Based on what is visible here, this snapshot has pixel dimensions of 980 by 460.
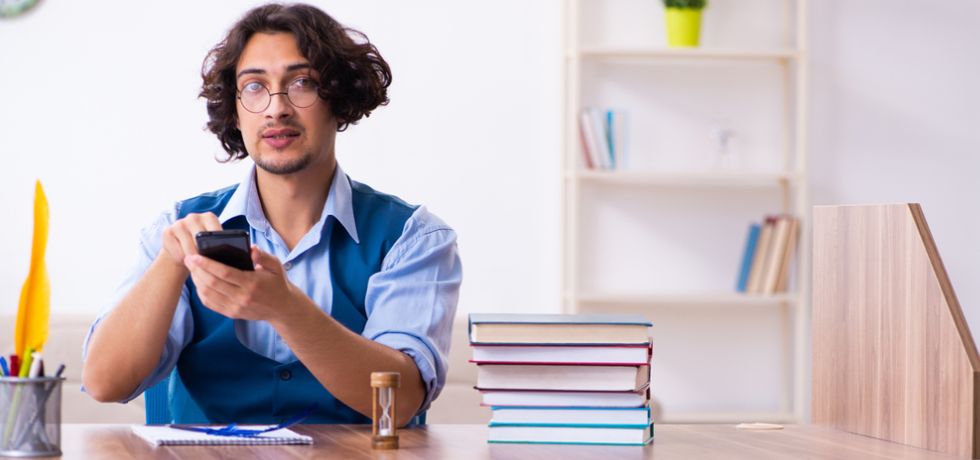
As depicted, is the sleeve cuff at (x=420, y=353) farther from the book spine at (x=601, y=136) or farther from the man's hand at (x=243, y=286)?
the book spine at (x=601, y=136)

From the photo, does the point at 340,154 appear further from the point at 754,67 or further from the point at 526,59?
the point at 754,67

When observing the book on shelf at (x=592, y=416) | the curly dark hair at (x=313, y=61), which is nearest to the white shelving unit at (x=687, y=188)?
the curly dark hair at (x=313, y=61)

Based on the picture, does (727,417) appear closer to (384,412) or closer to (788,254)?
(788,254)

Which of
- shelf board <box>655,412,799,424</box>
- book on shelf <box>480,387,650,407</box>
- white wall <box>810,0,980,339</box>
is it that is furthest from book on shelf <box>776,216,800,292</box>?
book on shelf <box>480,387,650,407</box>

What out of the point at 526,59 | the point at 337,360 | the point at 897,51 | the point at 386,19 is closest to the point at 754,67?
the point at 897,51

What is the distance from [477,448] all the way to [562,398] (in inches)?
4.5

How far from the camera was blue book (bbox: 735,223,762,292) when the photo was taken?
13.2 ft

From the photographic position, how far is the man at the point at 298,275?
1630 millimetres

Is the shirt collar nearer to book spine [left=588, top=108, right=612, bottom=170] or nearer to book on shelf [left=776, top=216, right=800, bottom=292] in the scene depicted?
book spine [left=588, top=108, right=612, bottom=170]

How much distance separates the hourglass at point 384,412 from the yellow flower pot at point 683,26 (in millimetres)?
2783

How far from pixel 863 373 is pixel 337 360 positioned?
2.21ft

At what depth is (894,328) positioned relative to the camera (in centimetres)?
143

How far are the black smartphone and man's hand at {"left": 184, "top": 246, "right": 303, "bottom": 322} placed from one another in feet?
0.05

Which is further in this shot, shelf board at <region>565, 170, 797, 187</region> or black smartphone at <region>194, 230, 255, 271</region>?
shelf board at <region>565, 170, 797, 187</region>
